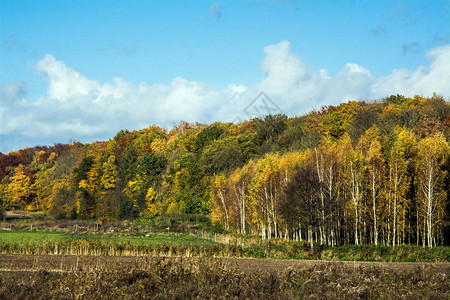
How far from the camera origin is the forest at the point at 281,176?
34.7 m

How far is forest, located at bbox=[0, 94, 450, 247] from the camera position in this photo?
114 feet

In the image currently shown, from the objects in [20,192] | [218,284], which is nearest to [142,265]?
[218,284]

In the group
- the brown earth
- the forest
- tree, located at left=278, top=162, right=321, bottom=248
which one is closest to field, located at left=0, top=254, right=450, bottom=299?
the brown earth

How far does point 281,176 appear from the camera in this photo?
44562mm

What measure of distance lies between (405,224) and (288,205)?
1024 cm

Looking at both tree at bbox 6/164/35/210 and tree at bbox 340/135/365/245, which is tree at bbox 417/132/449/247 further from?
tree at bbox 6/164/35/210

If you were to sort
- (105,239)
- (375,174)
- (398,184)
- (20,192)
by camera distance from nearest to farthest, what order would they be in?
(398,184)
(375,174)
(105,239)
(20,192)

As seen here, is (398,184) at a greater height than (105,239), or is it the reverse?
(398,184)

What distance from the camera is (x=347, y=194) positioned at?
38.1m

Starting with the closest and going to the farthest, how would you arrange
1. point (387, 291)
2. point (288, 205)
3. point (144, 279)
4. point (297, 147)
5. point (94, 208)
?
point (387, 291) < point (144, 279) < point (288, 205) < point (297, 147) < point (94, 208)

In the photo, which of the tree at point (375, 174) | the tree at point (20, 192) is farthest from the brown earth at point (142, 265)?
the tree at point (20, 192)

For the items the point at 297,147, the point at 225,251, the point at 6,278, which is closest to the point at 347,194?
the point at 225,251

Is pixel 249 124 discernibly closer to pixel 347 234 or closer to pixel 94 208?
pixel 94 208

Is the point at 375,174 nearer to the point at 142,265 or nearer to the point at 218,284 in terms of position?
the point at 142,265
